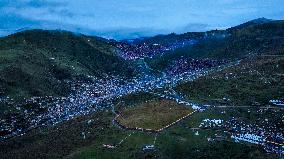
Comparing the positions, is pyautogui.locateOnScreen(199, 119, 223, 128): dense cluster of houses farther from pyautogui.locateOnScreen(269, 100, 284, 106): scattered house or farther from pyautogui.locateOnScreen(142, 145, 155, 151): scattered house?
pyautogui.locateOnScreen(269, 100, 284, 106): scattered house

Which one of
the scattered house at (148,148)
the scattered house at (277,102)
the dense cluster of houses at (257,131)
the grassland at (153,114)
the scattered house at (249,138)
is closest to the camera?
the dense cluster of houses at (257,131)

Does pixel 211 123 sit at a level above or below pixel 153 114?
below

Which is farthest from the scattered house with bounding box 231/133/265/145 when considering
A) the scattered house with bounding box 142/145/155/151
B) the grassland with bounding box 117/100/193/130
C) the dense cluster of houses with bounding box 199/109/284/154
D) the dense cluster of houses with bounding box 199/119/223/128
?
the grassland with bounding box 117/100/193/130

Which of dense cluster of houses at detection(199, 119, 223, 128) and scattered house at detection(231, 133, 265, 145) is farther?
dense cluster of houses at detection(199, 119, 223, 128)

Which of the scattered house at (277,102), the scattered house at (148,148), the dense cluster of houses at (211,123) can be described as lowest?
the scattered house at (148,148)

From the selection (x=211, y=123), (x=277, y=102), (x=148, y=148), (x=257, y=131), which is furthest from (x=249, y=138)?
(x=277, y=102)

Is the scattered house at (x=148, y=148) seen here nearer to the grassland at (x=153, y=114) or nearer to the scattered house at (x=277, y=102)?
the grassland at (x=153, y=114)

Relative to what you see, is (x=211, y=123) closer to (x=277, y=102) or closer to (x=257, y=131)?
(x=257, y=131)

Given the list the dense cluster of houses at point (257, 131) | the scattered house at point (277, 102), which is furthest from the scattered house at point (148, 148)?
the scattered house at point (277, 102)
